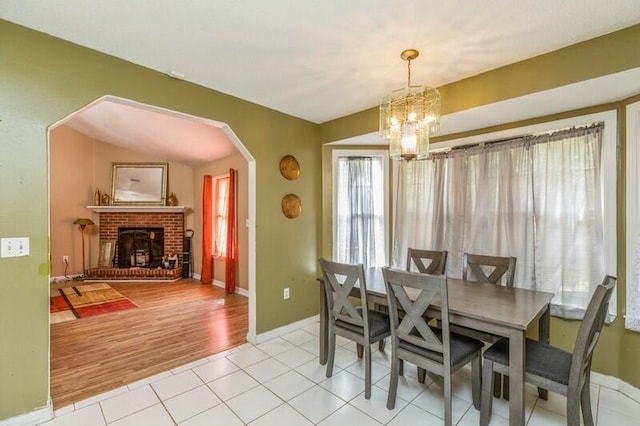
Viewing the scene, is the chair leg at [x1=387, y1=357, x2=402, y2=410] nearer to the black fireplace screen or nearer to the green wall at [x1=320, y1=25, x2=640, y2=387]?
the green wall at [x1=320, y1=25, x2=640, y2=387]

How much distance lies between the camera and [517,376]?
167 cm

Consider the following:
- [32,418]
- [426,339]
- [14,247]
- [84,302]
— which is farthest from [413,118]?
[84,302]

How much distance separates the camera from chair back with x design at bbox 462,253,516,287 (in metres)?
2.54

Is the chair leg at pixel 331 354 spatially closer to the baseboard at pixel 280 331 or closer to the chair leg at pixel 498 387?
the baseboard at pixel 280 331

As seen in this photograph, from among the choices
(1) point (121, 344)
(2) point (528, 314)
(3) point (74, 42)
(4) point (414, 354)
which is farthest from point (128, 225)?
(2) point (528, 314)

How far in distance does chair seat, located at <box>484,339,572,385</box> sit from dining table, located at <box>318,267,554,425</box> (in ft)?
0.35

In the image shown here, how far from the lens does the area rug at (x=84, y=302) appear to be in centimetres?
396

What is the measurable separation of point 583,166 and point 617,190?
0.94ft

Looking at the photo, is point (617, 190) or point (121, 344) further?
point (121, 344)

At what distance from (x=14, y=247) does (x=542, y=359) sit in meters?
3.29

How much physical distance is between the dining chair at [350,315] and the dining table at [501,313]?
0.46 feet

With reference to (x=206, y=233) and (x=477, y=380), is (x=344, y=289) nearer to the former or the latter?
(x=477, y=380)

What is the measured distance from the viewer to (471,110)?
250cm

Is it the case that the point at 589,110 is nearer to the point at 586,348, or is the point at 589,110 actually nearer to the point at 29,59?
the point at 586,348
